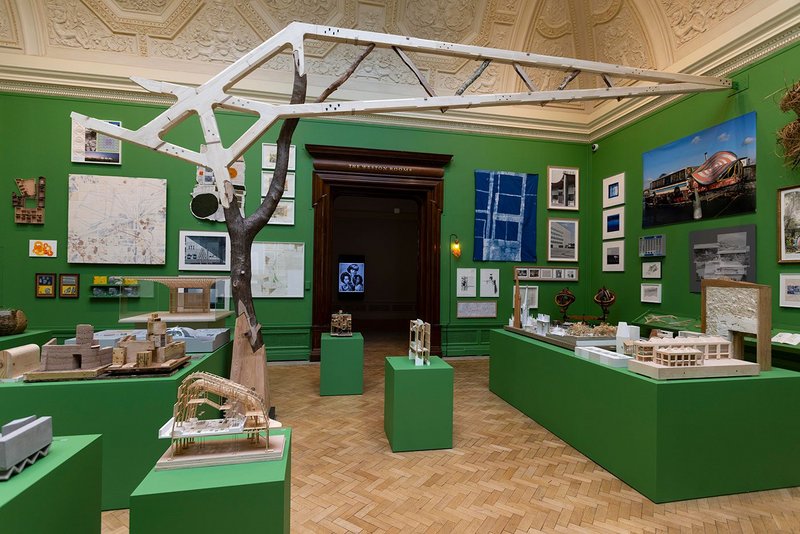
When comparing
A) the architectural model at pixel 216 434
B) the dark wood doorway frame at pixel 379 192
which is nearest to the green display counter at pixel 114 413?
the architectural model at pixel 216 434

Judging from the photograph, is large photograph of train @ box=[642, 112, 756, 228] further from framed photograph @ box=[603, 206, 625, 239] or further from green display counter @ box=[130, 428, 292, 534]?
green display counter @ box=[130, 428, 292, 534]

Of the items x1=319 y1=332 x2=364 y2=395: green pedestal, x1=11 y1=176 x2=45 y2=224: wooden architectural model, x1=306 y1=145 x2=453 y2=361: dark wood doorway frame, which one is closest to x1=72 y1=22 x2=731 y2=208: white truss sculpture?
x1=319 y1=332 x2=364 y2=395: green pedestal

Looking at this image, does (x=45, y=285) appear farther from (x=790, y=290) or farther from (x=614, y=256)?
(x=790, y=290)

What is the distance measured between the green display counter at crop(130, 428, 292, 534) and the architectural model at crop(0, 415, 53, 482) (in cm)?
43

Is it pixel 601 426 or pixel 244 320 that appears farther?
pixel 244 320

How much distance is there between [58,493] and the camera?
1569 millimetres

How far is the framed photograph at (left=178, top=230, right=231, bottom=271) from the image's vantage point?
23.6 ft

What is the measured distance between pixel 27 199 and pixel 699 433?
982 cm

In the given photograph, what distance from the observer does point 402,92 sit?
8133 millimetres

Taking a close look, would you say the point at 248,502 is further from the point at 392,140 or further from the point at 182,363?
the point at 392,140

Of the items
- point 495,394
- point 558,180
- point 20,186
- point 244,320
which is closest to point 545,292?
point 558,180

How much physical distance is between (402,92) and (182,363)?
6897 millimetres

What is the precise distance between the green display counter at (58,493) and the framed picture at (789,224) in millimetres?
6900

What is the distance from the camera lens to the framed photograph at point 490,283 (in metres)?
8.40
